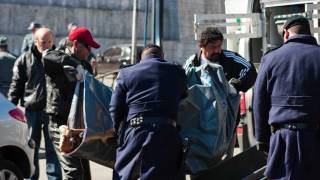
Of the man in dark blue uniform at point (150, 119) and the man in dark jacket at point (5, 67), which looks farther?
the man in dark jacket at point (5, 67)

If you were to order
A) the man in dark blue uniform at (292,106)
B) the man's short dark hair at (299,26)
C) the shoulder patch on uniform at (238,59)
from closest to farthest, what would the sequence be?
the man in dark blue uniform at (292,106)
the man's short dark hair at (299,26)
the shoulder patch on uniform at (238,59)

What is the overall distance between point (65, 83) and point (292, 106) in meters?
2.41

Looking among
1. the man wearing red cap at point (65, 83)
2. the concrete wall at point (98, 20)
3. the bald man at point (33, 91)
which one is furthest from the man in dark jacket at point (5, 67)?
the concrete wall at point (98, 20)

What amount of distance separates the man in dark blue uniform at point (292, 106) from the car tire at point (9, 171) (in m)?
3.00

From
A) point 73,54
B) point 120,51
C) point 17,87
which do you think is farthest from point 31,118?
point 120,51

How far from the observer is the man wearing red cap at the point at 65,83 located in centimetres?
607

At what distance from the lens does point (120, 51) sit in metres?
32.9

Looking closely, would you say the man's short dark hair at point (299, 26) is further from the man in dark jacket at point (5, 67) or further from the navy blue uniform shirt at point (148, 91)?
the man in dark jacket at point (5, 67)

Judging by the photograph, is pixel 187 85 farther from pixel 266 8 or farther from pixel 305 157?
pixel 266 8

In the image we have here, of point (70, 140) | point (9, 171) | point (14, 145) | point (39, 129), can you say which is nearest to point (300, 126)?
point (70, 140)

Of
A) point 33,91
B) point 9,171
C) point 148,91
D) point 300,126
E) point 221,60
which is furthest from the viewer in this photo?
point 33,91

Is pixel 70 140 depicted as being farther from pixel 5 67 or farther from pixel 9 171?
pixel 5 67

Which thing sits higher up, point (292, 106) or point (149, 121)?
point (292, 106)

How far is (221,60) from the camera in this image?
641cm
